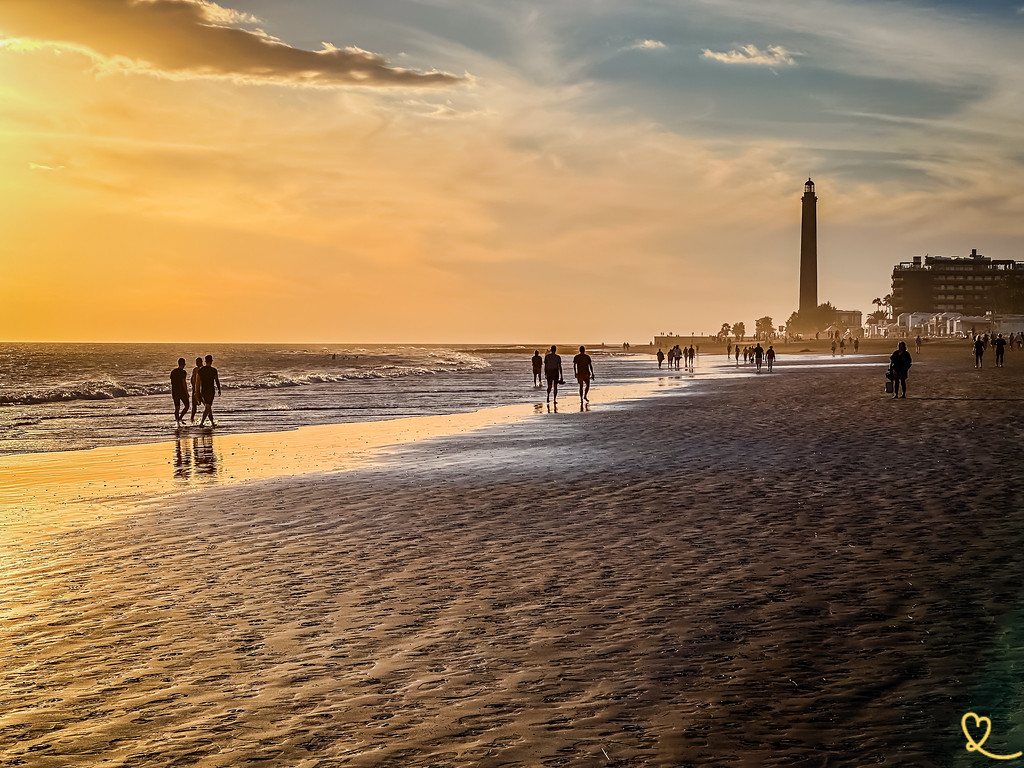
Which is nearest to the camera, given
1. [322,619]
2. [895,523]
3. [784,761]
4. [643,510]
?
[784,761]

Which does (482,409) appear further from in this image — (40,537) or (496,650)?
(496,650)

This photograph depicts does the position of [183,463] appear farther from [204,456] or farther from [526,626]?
[526,626]

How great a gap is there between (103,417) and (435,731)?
28.4 metres

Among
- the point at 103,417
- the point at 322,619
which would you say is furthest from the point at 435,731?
the point at 103,417

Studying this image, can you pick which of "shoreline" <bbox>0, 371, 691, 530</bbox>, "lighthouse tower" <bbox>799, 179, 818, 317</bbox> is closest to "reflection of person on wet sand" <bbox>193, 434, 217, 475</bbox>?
"shoreline" <bbox>0, 371, 691, 530</bbox>

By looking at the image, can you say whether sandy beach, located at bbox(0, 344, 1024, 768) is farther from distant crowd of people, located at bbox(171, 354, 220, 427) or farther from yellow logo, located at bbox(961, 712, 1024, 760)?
distant crowd of people, located at bbox(171, 354, 220, 427)

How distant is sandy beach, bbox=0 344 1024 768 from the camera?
170 inches

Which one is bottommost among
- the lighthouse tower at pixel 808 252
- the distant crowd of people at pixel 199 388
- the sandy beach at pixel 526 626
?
the sandy beach at pixel 526 626

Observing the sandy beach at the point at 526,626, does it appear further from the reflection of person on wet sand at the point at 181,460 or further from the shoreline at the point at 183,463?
the reflection of person on wet sand at the point at 181,460

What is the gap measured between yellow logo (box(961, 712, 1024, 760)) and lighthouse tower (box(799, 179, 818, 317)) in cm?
19154

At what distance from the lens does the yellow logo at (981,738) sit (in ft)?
13.2

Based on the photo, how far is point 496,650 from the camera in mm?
5605

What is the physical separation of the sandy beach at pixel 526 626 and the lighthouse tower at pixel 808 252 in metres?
183

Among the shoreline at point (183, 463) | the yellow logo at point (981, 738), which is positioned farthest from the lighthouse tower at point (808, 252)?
the yellow logo at point (981, 738)
